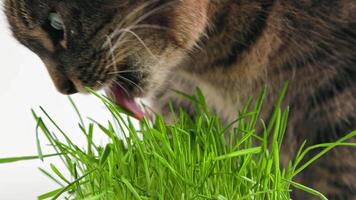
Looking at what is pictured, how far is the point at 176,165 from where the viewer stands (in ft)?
2.97

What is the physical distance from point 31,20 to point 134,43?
0.15 meters

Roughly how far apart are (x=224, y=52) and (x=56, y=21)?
0.27m

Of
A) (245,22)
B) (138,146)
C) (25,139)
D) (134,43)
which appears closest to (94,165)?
(138,146)

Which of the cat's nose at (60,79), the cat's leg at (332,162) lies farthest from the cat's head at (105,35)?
the cat's leg at (332,162)

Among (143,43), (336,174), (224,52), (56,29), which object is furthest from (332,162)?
(56,29)

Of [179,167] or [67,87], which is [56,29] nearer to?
[67,87]

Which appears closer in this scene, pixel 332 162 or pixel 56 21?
pixel 56 21

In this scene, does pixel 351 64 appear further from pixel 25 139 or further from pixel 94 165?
pixel 25 139

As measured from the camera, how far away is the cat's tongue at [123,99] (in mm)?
1042

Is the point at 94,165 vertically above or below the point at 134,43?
below

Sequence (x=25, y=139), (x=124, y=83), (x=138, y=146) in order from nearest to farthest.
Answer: (x=138, y=146) → (x=124, y=83) → (x=25, y=139)

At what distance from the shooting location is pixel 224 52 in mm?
1084

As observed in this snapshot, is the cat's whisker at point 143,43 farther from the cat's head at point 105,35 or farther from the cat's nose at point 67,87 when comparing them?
the cat's nose at point 67,87

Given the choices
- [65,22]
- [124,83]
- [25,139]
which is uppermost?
[65,22]
